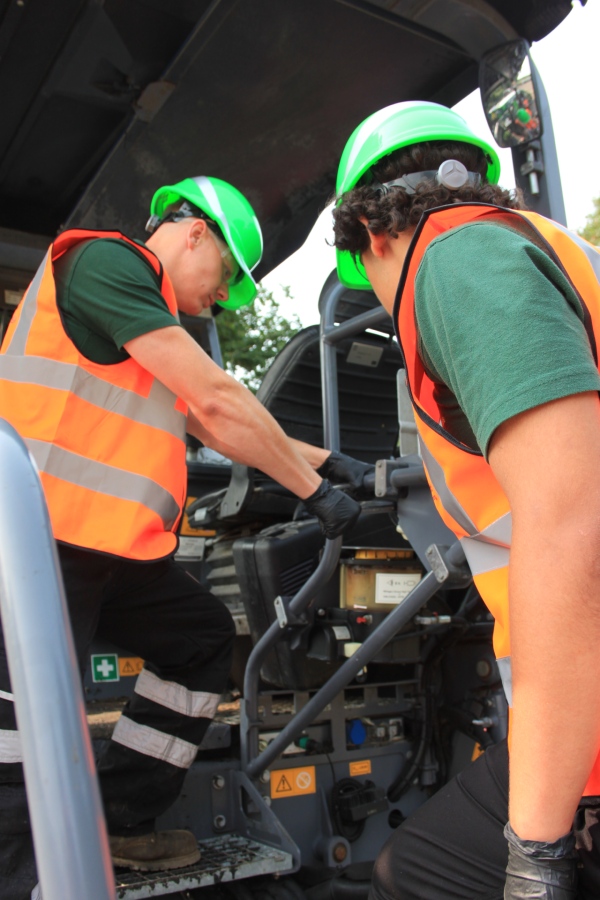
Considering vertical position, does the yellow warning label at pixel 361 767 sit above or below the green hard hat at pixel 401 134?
below

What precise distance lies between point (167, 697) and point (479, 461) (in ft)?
4.50

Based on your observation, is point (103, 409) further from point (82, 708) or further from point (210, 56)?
point (82, 708)

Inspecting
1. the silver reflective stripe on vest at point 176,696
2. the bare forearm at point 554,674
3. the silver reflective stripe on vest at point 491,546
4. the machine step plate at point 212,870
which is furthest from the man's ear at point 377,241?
the machine step plate at point 212,870

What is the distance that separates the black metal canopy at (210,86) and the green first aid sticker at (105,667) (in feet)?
4.96

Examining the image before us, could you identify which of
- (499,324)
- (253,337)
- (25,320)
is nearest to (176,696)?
(25,320)

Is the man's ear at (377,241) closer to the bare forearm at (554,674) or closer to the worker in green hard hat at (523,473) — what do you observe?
the worker in green hard hat at (523,473)

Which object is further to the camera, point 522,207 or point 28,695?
point 522,207

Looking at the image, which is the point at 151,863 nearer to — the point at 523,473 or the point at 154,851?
the point at 154,851

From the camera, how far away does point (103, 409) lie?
1.85 m

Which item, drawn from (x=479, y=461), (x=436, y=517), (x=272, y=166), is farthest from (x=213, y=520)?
(x=479, y=461)

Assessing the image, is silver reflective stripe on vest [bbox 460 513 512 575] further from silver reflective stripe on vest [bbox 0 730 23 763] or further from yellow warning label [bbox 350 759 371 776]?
yellow warning label [bbox 350 759 371 776]

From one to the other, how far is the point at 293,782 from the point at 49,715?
2032mm

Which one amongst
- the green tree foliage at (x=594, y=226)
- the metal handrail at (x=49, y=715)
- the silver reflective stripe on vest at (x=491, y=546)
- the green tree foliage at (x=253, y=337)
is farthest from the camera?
the green tree foliage at (x=594, y=226)

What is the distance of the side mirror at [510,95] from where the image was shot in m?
2.02
